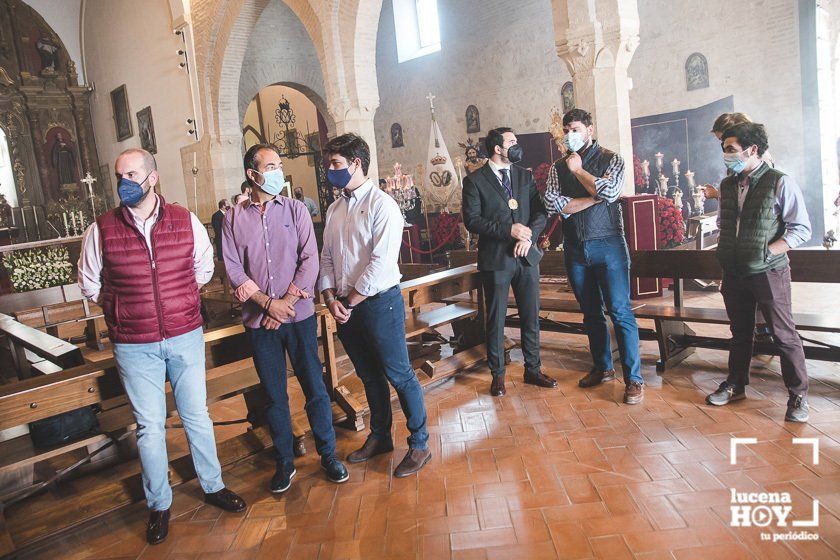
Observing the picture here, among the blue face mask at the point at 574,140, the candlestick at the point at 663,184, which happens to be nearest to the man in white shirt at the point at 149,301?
the blue face mask at the point at 574,140

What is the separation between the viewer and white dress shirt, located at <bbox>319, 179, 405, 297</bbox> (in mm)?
3082

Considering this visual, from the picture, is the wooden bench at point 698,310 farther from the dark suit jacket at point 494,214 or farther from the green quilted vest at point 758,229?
the dark suit jacket at point 494,214

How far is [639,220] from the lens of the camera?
6992mm

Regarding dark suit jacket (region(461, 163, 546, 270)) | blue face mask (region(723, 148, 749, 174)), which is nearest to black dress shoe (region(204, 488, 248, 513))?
dark suit jacket (region(461, 163, 546, 270))

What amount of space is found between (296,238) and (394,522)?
152 centimetres

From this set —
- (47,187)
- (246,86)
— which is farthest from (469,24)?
(47,187)

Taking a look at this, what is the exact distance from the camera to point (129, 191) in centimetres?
274

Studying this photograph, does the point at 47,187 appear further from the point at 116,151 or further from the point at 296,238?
the point at 296,238

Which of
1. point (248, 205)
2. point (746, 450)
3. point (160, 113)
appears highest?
point (160, 113)

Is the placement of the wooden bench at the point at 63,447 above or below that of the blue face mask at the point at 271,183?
below

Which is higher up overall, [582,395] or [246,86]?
[246,86]

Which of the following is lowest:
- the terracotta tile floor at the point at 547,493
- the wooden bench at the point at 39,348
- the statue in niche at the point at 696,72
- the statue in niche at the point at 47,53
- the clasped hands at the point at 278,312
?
the terracotta tile floor at the point at 547,493

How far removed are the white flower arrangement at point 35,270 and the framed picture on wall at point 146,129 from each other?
4.80 meters

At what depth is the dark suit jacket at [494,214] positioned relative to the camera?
410 centimetres
